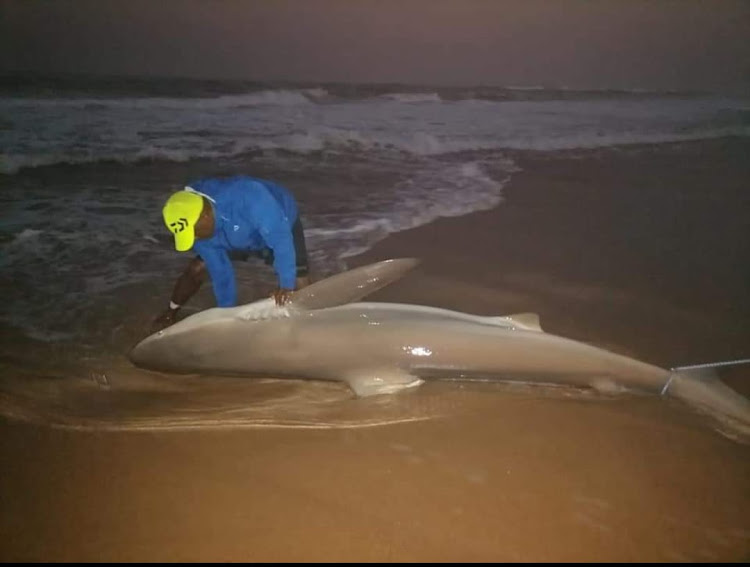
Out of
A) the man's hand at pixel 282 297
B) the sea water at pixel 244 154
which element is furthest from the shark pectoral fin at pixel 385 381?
the sea water at pixel 244 154

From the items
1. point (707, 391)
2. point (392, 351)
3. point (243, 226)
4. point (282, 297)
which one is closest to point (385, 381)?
point (392, 351)

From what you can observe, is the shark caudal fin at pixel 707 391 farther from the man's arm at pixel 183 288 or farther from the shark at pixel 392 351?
the man's arm at pixel 183 288

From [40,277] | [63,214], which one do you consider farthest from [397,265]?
[63,214]

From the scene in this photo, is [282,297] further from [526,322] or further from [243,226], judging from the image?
[526,322]

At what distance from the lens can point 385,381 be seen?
3.81 m

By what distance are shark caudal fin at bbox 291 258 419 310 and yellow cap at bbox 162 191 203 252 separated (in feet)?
2.46

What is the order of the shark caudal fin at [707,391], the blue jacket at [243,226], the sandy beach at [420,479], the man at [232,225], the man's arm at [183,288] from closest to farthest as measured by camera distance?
the sandy beach at [420,479] < the shark caudal fin at [707,391] < the man at [232,225] < the blue jacket at [243,226] < the man's arm at [183,288]

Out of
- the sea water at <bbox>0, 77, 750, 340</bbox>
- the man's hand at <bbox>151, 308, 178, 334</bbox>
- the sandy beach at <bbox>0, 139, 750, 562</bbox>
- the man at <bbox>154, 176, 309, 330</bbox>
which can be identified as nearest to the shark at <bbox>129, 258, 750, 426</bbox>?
the sandy beach at <bbox>0, 139, 750, 562</bbox>

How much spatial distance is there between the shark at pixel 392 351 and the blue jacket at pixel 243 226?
0.36m

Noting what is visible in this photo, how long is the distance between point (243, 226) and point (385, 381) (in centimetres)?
Result: 146

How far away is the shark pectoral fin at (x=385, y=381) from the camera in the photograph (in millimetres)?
3799

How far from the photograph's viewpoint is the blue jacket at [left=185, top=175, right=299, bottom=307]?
4.15 metres

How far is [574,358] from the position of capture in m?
3.65

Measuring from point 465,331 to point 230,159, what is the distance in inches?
419
